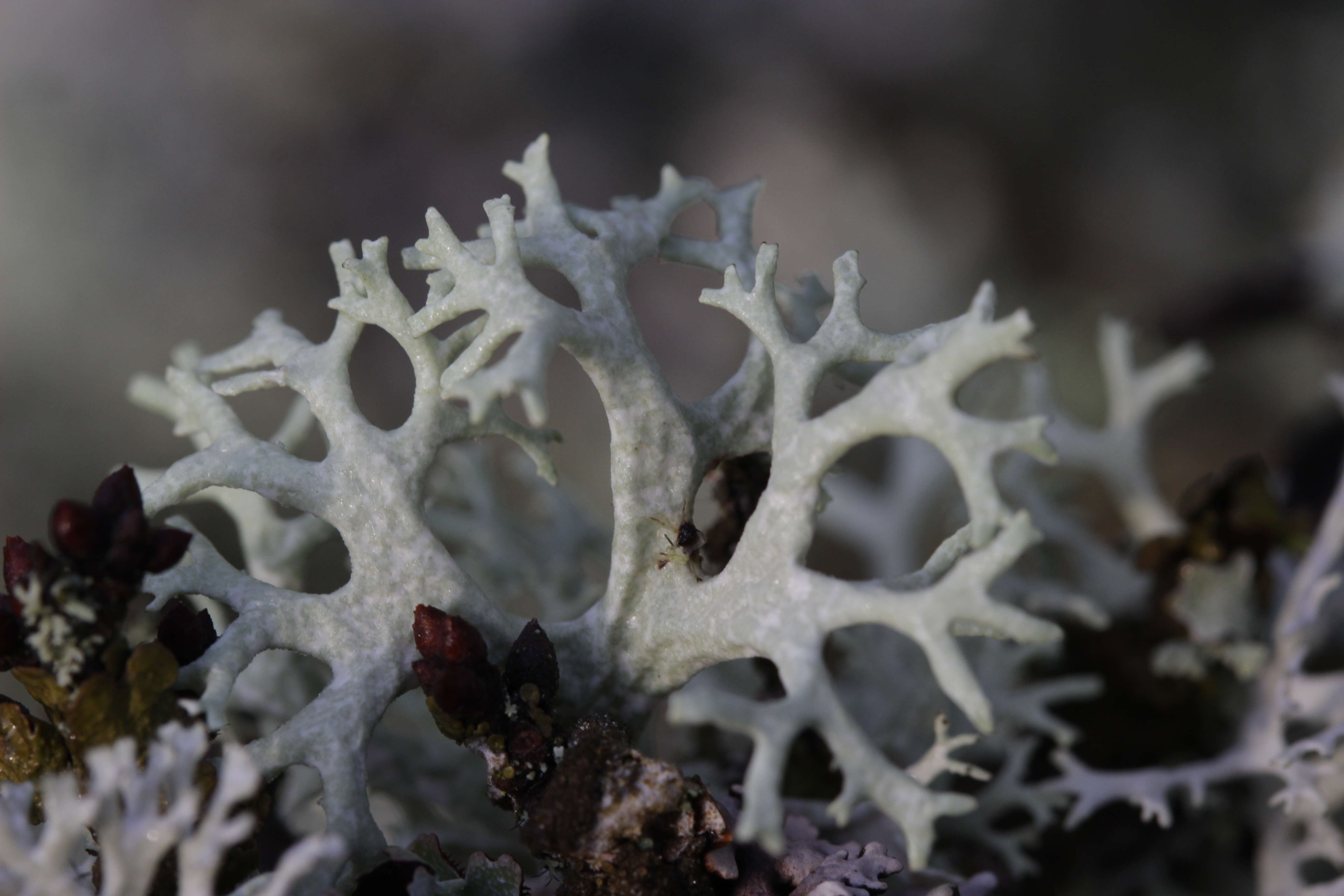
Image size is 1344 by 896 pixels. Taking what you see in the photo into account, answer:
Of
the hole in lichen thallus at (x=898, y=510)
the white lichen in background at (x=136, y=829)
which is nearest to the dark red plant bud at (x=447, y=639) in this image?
the white lichen in background at (x=136, y=829)

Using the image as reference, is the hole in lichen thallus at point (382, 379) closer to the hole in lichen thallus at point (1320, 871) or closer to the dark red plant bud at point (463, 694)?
the dark red plant bud at point (463, 694)

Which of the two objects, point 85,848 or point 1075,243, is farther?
point 1075,243

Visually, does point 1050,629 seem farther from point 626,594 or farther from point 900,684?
point 900,684

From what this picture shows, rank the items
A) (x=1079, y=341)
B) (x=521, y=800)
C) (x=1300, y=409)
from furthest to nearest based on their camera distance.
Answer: (x=1079, y=341), (x=1300, y=409), (x=521, y=800)

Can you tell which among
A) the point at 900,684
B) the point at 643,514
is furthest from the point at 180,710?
the point at 900,684

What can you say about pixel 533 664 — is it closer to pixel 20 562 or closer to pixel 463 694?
pixel 463 694
